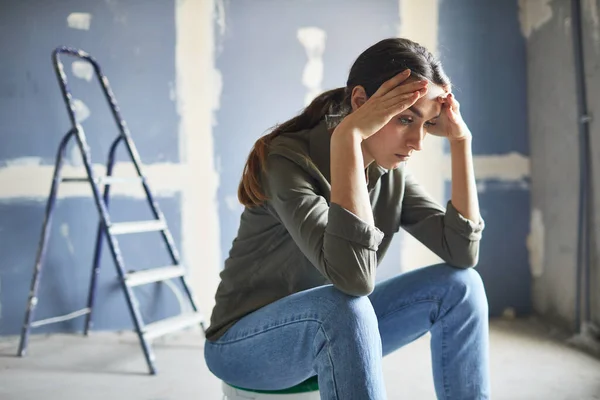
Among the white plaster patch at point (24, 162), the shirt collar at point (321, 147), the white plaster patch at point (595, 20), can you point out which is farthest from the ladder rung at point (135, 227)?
the white plaster patch at point (595, 20)

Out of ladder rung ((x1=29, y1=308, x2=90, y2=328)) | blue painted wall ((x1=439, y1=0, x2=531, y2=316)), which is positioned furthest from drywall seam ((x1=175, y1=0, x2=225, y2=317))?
blue painted wall ((x1=439, y1=0, x2=531, y2=316))

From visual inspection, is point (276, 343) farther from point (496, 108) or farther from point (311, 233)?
point (496, 108)

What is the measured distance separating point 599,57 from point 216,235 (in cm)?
193

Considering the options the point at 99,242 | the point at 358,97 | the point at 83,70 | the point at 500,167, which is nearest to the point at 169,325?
the point at 99,242

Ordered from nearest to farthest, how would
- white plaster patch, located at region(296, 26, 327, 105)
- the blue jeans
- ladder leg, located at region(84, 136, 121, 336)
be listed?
the blue jeans, ladder leg, located at region(84, 136, 121, 336), white plaster patch, located at region(296, 26, 327, 105)

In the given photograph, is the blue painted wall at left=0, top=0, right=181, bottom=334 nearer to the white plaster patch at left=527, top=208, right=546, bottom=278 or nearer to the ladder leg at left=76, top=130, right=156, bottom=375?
the ladder leg at left=76, top=130, right=156, bottom=375

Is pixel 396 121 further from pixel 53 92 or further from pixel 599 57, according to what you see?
pixel 53 92

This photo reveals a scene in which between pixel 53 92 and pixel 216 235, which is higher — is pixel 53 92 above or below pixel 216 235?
above

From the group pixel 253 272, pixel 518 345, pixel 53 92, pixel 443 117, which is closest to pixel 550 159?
pixel 518 345

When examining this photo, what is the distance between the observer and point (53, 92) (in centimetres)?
271

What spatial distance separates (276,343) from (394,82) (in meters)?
0.59

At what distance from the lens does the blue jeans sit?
0.99 m

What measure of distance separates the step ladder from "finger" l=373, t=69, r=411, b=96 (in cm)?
149

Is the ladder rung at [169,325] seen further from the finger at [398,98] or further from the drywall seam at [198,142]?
the finger at [398,98]
